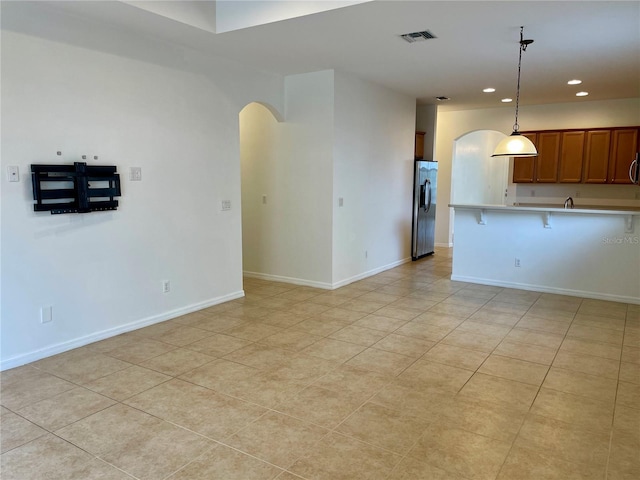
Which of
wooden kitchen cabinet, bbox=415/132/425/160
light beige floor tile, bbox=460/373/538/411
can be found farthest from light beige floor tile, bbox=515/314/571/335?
wooden kitchen cabinet, bbox=415/132/425/160

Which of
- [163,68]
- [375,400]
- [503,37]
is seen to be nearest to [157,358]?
[375,400]

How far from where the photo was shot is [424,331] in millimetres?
4090

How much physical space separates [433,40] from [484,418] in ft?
10.5

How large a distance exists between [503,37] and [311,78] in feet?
7.51

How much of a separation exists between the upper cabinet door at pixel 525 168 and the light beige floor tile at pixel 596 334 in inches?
159

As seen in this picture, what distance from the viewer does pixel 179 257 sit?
14.7ft

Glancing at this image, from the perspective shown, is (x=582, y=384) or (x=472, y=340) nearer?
(x=582, y=384)

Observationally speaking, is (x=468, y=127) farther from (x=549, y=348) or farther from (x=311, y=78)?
(x=549, y=348)

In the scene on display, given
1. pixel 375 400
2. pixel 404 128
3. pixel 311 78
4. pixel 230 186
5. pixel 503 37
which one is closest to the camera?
pixel 375 400

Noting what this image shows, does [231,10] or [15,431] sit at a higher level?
[231,10]

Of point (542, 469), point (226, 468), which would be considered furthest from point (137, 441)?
point (542, 469)

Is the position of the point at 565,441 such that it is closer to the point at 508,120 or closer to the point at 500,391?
the point at 500,391

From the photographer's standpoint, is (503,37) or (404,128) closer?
(503,37)

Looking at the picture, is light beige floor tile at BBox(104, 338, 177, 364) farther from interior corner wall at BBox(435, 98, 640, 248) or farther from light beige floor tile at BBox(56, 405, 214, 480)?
interior corner wall at BBox(435, 98, 640, 248)
